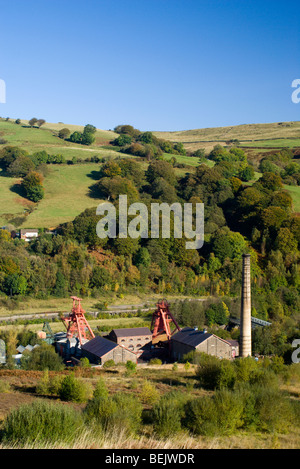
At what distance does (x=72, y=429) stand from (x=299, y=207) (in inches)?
2322

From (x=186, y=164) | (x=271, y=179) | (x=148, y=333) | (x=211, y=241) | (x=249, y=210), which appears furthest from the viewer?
(x=186, y=164)

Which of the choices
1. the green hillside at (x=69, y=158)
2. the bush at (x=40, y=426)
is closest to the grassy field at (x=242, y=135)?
the green hillside at (x=69, y=158)

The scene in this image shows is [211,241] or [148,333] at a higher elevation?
[211,241]

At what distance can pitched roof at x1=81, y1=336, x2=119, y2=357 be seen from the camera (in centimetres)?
3400

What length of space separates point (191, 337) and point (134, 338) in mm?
4530

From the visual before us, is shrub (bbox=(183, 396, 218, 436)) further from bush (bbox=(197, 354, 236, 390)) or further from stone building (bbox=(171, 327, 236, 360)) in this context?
stone building (bbox=(171, 327, 236, 360))

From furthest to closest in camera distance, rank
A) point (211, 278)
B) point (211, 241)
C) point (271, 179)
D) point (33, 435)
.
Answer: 1. point (271, 179)
2. point (211, 241)
3. point (211, 278)
4. point (33, 435)

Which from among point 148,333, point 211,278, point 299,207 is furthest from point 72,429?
point 299,207

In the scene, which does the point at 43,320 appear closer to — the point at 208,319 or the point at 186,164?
the point at 208,319

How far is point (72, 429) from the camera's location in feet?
42.3

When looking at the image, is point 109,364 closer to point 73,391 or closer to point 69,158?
point 73,391

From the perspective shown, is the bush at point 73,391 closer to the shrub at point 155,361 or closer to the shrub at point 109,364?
the shrub at point 109,364

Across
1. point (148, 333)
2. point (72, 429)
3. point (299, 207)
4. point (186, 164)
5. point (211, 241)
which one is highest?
point (186, 164)

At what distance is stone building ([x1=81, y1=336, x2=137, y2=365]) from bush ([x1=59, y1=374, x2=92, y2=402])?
518 inches
